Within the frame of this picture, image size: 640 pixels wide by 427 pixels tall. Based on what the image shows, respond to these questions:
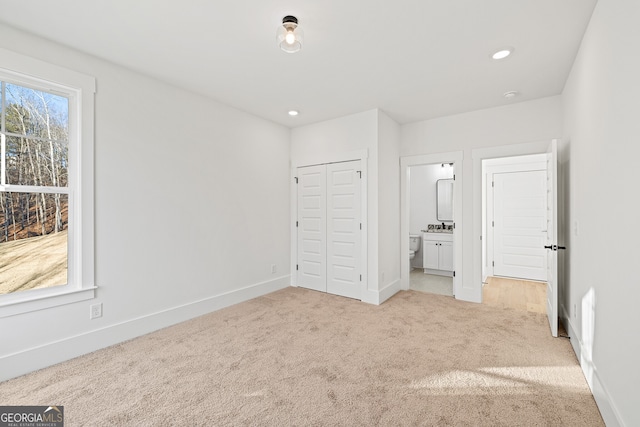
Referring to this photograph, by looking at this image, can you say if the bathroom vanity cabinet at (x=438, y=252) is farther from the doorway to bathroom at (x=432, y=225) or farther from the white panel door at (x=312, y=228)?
the white panel door at (x=312, y=228)

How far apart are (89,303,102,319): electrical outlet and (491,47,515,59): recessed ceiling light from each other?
4193 millimetres

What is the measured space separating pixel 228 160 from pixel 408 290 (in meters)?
3.27

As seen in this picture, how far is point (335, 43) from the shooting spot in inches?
94.8

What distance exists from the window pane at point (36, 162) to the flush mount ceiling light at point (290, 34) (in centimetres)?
209

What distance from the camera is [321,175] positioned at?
445 centimetres

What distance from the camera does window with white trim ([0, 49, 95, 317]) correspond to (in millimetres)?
2229

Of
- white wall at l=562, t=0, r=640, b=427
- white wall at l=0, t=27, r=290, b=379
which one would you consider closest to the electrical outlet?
white wall at l=0, t=27, r=290, b=379

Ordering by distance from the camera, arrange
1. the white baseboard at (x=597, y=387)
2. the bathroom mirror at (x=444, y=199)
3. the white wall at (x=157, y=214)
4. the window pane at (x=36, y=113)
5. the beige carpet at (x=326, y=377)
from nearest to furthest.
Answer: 1. the white baseboard at (x=597, y=387)
2. the beige carpet at (x=326, y=377)
3. the window pane at (x=36, y=113)
4. the white wall at (x=157, y=214)
5. the bathroom mirror at (x=444, y=199)

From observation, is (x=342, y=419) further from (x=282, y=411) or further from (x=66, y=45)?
(x=66, y=45)

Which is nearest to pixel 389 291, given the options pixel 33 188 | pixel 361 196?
pixel 361 196

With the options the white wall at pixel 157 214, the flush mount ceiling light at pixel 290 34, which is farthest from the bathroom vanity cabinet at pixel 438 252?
the flush mount ceiling light at pixel 290 34

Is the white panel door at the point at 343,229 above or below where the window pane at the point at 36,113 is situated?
below

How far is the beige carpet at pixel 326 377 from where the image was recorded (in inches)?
69.2

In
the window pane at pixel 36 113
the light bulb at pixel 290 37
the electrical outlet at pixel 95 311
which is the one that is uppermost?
the light bulb at pixel 290 37
